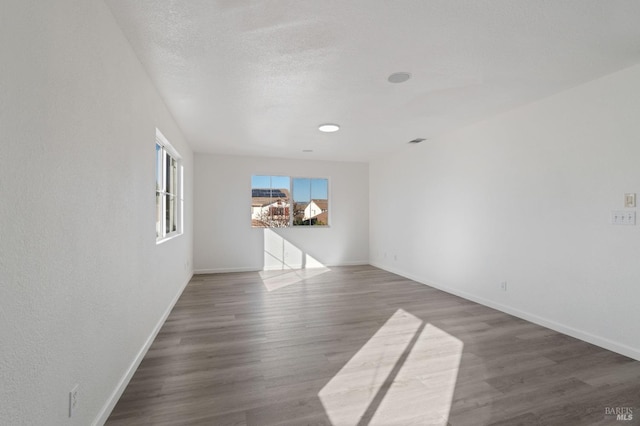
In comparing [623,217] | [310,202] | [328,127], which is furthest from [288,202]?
[623,217]

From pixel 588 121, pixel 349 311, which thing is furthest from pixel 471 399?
pixel 588 121

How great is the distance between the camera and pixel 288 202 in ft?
21.8

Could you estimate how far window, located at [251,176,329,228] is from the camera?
21.0 feet

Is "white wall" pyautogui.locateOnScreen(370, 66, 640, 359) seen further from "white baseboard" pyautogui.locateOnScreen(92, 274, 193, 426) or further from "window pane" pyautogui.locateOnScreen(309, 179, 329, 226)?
"white baseboard" pyautogui.locateOnScreen(92, 274, 193, 426)

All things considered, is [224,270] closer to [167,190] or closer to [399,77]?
[167,190]

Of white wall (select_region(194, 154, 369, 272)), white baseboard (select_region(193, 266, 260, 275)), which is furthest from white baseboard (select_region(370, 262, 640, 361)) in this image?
white baseboard (select_region(193, 266, 260, 275))

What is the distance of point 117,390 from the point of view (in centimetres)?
192

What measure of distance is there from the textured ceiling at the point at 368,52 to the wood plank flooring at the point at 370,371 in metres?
2.39

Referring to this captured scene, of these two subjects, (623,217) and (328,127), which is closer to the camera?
(623,217)

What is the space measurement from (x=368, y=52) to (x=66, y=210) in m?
2.13

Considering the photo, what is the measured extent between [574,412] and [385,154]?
16.3 ft

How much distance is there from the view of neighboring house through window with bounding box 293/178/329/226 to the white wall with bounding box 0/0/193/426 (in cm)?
443

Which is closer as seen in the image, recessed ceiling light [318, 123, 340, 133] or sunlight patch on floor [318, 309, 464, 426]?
sunlight patch on floor [318, 309, 464, 426]

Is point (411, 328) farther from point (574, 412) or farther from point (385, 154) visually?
point (385, 154)
